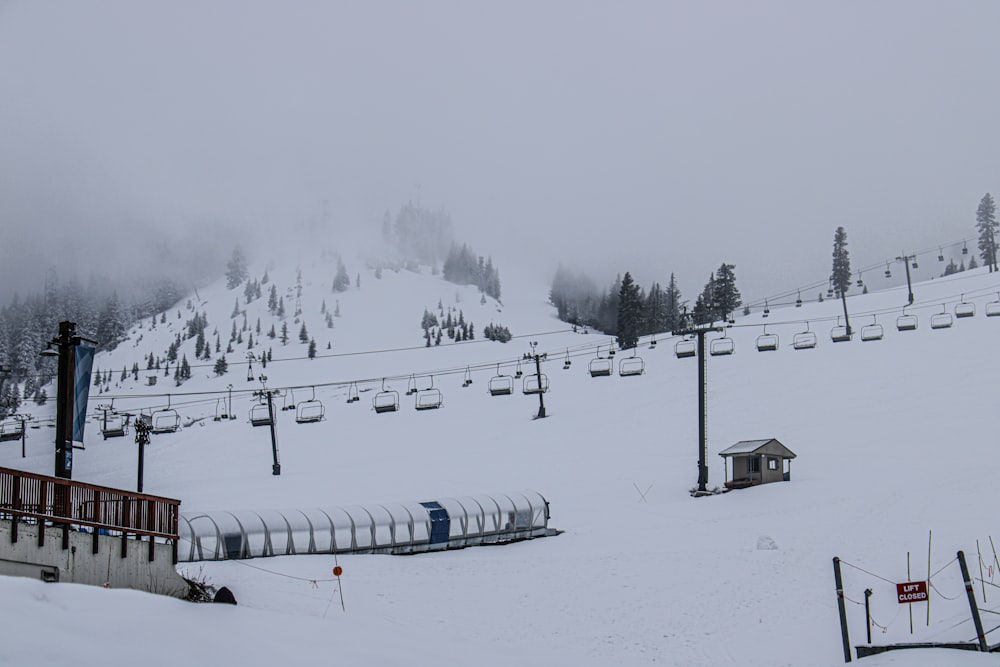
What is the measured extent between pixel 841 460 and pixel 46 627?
148 feet

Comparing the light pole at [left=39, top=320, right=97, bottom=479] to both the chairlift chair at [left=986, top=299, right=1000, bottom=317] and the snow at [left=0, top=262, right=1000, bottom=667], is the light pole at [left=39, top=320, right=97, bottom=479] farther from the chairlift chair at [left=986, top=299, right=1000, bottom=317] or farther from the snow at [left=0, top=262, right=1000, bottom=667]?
the chairlift chair at [left=986, top=299, right=1000, bottom=317]

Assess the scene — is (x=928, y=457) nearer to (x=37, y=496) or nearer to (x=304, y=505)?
(x=304, y=505)

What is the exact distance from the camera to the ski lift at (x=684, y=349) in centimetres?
9099

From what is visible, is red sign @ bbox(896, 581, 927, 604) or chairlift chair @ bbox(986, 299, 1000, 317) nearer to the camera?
red sign @ bbox(896, 581, 927, 604)

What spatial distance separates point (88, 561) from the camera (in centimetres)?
1964

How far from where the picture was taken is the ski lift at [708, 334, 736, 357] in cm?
8525

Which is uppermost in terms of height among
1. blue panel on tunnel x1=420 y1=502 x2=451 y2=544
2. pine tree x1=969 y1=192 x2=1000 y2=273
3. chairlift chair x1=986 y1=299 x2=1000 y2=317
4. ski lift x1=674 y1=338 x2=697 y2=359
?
pine tree x1=969 y1=192 x2=1000 y2=273

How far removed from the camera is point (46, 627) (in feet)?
44.1

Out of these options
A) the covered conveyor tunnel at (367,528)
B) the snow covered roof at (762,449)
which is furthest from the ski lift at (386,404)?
the covered conveyor tunnel at (367,528)

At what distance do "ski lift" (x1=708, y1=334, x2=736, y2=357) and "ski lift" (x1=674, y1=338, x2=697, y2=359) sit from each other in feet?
6.00

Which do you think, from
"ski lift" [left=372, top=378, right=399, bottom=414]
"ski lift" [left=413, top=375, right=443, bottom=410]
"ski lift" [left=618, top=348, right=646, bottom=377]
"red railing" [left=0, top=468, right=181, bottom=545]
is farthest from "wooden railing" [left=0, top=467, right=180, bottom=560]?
"ski lift" [left=618, top=348, right=646, bottom=377]

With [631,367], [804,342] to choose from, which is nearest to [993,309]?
[804,342]

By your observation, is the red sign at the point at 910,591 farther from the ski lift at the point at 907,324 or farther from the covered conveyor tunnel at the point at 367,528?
the ski lift at the point at 907,324

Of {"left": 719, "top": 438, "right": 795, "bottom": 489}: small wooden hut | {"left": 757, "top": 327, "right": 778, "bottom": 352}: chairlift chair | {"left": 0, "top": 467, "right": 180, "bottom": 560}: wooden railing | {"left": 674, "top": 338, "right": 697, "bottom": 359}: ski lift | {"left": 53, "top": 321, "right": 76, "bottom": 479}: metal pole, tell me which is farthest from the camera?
{"left": 674, "top": 338, "right": 697, "bottom": 359}: ski lift
